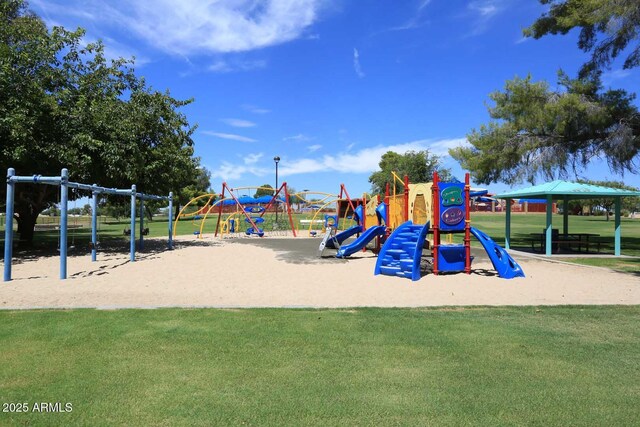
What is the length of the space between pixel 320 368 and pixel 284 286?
5.21 metres

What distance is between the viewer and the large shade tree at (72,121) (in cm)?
1308

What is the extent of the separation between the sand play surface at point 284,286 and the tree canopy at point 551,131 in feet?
21.5

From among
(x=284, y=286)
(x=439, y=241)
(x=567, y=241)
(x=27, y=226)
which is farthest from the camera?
(x=27, y=226)

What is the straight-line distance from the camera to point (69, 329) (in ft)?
18.3

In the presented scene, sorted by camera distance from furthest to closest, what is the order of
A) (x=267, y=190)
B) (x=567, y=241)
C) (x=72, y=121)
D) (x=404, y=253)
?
(x=267, y=190), (x=567, y=241), (x=72, y=121), (x=404, y=253)

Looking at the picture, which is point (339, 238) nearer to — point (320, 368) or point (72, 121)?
point (72, 121)

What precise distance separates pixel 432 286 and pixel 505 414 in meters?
6.28

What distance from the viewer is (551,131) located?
18.0m

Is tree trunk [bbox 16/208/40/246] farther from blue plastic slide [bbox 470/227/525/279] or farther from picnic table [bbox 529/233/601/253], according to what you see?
picnic table [bbox 529/233/601/253]

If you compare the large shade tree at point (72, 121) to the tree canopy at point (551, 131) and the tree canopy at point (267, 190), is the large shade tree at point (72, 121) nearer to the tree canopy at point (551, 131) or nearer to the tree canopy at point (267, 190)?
the tree canopy at point (267, 190)

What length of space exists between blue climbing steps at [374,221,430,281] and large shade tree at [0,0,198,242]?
29.8 ft

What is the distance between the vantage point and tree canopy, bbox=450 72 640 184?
16.6 m

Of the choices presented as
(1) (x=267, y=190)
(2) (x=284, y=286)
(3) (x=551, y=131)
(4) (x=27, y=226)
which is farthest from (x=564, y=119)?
(1) (x=267, y=190)

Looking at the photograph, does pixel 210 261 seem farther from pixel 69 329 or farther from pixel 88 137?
pixel 69 329
